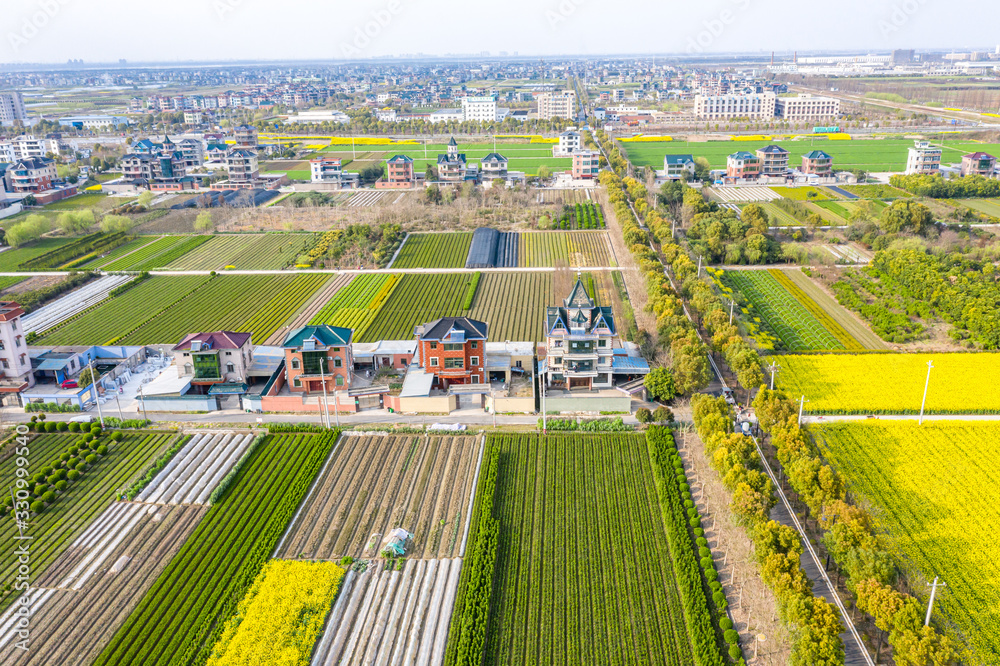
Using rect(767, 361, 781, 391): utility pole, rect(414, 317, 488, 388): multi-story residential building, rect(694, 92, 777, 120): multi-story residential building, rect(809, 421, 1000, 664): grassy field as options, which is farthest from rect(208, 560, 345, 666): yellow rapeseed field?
rect(694, 92, 777, 120): multi-story residential building

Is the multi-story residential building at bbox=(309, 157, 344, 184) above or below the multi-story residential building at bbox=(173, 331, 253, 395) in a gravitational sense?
above

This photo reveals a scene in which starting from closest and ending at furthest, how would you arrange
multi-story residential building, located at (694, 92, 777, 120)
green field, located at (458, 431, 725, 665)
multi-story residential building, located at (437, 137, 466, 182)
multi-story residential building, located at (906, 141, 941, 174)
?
green field, located at (458, 431, 725, 665), multi-story residential building, located at (906, 141, 941, 174), multi-story residential building, located at (437, 137, 466, 182), multi-story residential building, located at (694, 92, 777, 120)

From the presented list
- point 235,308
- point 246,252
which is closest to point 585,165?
point 246,252

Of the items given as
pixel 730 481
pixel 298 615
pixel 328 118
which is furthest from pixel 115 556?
pixel 328 118

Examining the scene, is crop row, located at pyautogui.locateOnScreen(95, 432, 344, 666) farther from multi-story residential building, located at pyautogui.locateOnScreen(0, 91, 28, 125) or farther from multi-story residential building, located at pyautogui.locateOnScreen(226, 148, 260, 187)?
multi-story residential building, located at pyautogui.locateOnScreen(0, 91, 28, 125)

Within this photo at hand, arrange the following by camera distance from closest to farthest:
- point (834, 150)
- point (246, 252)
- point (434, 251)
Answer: point (434, 251)
point (246, 252)
point (834, 150)

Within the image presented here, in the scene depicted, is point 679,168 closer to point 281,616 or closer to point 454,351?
point 454,351
